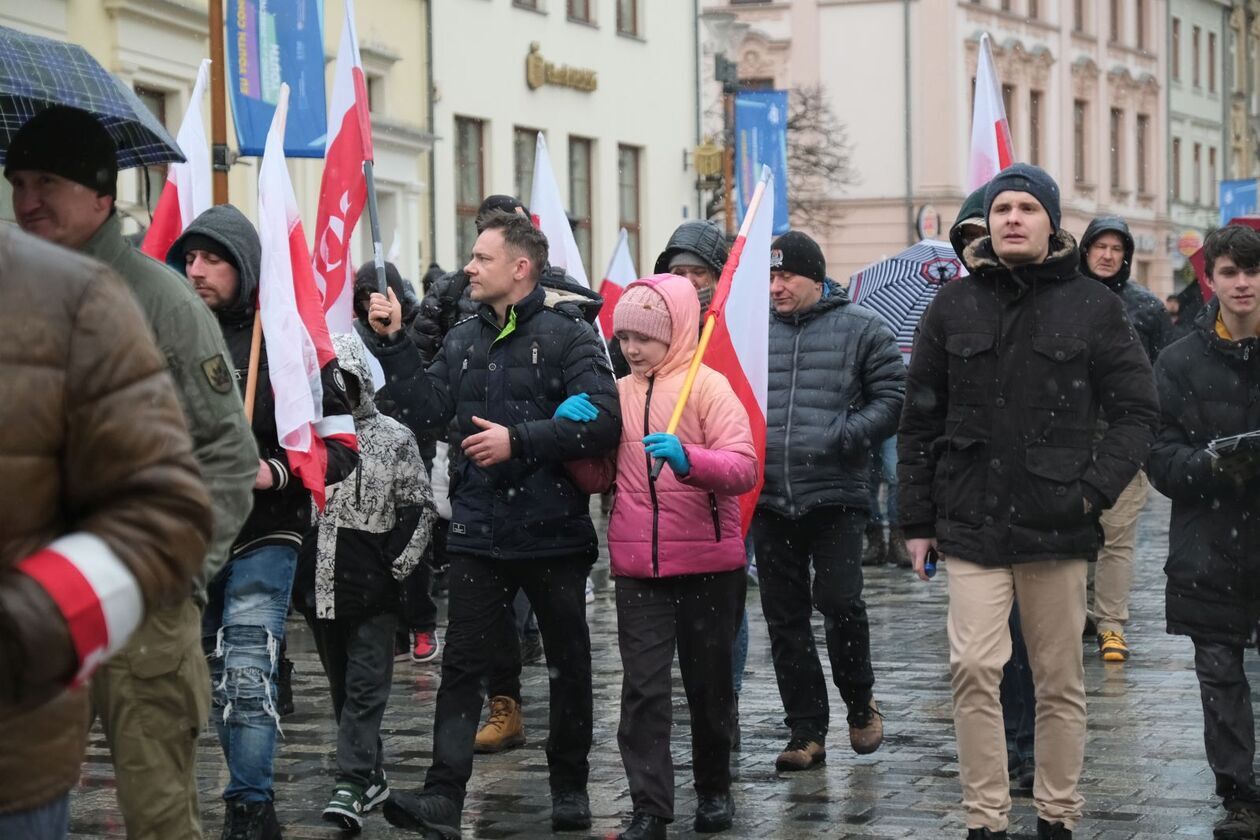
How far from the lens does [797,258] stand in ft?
26.8

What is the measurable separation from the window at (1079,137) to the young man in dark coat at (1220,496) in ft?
165

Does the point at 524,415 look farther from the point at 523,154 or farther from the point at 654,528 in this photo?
the point at 523,154

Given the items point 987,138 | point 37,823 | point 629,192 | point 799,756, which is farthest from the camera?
point 629,192

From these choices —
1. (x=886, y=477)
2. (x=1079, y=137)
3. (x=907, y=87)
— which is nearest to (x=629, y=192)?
(x=886, y=477)

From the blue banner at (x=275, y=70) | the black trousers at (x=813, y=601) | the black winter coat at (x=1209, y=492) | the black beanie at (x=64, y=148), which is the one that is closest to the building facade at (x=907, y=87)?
the blue banner at (x=275, y=70)

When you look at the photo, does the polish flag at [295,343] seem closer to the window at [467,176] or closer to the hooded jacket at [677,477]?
the hooded jacket at [677,477]

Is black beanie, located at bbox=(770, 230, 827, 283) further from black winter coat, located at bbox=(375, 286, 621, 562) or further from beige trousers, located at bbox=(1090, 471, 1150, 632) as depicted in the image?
beige trousers, located at bbox=(1090, 471, 1150, 632)

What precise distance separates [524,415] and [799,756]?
173cm

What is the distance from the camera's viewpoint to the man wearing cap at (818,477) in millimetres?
8008

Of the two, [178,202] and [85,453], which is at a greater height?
[178,202]

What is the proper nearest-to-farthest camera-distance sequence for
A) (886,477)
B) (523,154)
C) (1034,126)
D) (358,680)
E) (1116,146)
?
(358,680) < (886,477) < (523,154) < (1034,126) < (1116,146)

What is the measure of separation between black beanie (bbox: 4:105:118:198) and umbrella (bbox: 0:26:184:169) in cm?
108

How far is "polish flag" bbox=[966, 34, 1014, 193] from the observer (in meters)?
9.05

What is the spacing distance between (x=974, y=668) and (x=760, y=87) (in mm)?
44843
